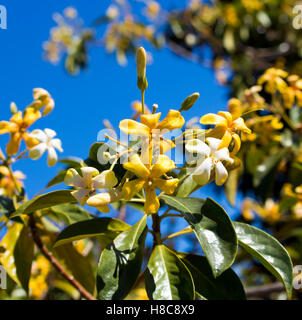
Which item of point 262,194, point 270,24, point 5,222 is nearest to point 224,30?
point 270,24

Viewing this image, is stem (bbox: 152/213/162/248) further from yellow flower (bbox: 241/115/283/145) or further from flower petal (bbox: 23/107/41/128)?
yellow flower (bbox: 241/115/283/145)

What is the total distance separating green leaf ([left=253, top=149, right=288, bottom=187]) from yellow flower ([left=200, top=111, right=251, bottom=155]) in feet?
3.71

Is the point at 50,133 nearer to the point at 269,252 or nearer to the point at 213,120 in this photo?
the point at 213,120

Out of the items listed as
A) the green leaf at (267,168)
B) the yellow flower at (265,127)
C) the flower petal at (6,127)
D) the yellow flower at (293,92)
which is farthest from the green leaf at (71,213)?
the yellow flower at (293,92)

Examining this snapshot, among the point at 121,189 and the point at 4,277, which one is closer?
the point at 121,189

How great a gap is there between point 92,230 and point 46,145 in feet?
1.05

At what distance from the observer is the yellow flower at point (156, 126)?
76 cm

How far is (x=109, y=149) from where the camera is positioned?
871 mm

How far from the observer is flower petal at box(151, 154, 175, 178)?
76 cm

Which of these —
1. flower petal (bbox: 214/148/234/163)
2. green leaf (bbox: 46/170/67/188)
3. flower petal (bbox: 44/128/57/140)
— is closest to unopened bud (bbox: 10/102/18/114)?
flower petal (bbox: 44/128/57/140)

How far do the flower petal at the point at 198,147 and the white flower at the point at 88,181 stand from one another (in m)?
0.18
